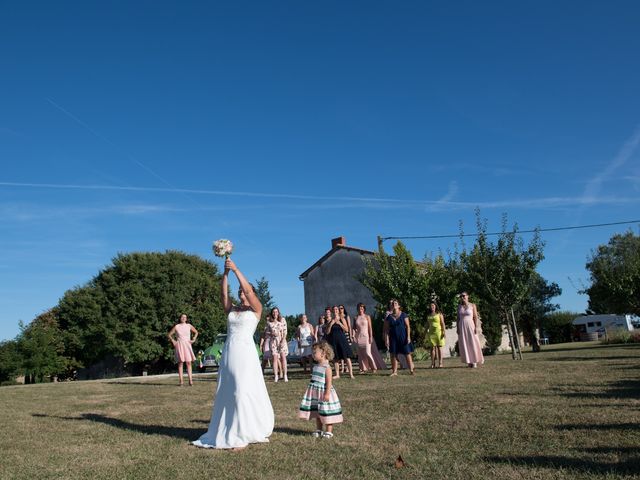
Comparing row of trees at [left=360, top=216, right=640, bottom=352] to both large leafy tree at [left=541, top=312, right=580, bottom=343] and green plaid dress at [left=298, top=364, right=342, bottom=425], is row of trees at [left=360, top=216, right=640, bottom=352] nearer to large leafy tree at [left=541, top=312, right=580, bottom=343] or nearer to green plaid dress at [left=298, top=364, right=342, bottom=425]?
green plaid dress at [left=298, top=364, right=342, bottom=425]

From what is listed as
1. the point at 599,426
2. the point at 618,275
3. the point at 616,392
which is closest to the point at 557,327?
the point at 618,275

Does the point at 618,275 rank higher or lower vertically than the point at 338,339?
higher

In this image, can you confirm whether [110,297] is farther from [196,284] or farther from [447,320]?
[447,320]

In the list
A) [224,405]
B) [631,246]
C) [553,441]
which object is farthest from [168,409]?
[631,246]

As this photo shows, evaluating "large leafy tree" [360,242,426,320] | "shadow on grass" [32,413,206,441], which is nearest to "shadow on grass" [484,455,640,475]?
"shadow on grass" [32,413,206,441]

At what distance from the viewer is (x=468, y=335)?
16.2 m

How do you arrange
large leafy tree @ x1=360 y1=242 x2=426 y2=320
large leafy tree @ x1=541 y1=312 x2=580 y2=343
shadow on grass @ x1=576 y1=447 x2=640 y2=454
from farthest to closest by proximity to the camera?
large leafy tree @ x1=541 y1=312 x2=580 y2=343, large leafy tree @ x1=360 y1=242 x2=426 y2=320, shadow on grass @ x1=576 y1=447 x2=640 y2=454

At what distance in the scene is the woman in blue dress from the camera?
49.5 ft

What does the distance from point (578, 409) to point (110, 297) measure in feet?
123

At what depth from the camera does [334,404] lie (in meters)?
6.75

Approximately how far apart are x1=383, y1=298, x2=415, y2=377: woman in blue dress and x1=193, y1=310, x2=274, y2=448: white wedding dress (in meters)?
8.80

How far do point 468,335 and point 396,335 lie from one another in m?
2.61

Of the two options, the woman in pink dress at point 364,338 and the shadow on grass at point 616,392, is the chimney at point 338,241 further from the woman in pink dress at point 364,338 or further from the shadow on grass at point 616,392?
the shadow on grass at point 616,392

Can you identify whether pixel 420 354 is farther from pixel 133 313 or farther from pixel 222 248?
pixel 133 313
